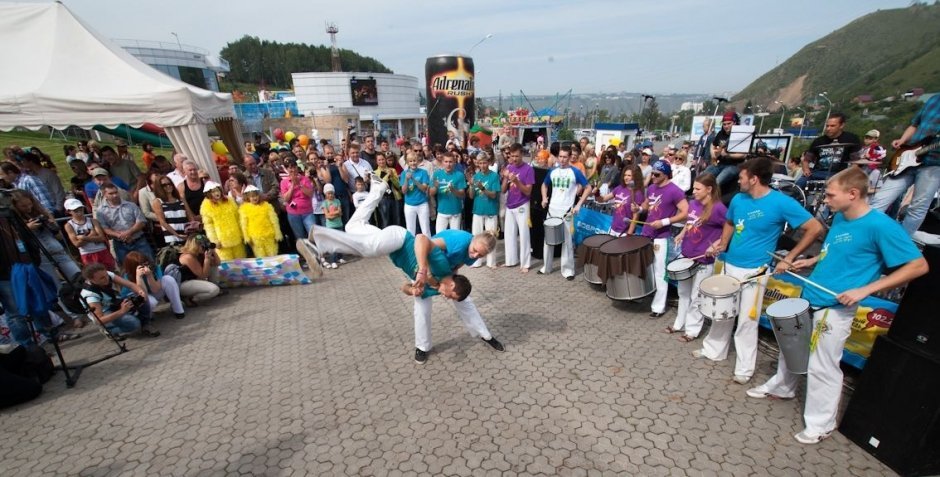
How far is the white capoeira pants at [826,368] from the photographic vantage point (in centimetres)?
285

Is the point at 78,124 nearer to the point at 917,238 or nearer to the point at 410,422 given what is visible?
the point at 410,422

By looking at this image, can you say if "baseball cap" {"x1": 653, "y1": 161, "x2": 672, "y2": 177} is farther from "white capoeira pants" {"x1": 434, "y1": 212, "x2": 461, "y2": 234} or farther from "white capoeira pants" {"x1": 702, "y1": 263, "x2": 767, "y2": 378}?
"white capoeira pants" {"x1": 434, "y1": 212, "x2": 461, "y2": 234}

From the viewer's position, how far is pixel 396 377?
418 cm

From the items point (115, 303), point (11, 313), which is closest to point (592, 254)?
point (115, 303)

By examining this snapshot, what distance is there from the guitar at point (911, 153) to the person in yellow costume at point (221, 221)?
365 inches

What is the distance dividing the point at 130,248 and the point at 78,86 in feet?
11.5

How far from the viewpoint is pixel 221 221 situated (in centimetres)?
655

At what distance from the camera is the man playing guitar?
460 cm

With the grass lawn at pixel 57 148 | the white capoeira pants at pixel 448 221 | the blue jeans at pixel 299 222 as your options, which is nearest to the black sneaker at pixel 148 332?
the blue jeans at pixel 299 222

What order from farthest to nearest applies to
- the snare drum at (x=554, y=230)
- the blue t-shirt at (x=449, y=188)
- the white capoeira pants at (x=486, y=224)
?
the white capoeira pants at (x=486, y=224)
the blue t-shirt at (x=449, y=188)
the snare drum at (x=554, y=230)

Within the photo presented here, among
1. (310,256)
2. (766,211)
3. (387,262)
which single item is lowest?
(387,262)

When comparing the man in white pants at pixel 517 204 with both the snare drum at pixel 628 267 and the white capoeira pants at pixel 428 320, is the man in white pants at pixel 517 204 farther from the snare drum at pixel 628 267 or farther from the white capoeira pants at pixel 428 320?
the white capoeira pants at pixel 428 320

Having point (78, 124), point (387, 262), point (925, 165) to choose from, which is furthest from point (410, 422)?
point (78, 124)

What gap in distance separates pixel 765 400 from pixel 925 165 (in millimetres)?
3691
